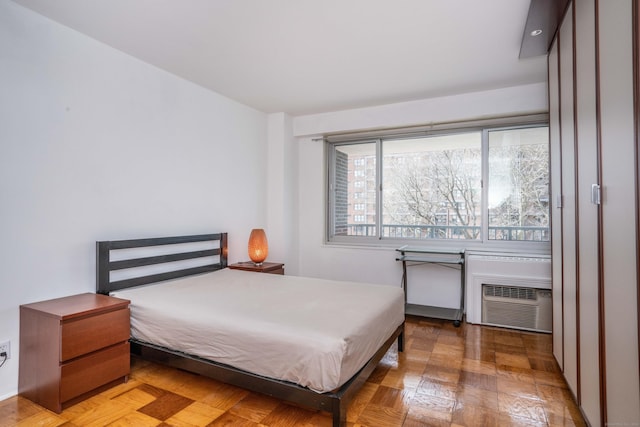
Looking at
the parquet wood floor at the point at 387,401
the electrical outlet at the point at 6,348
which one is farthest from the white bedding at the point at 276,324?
the electrical outlet at the point at 6,348

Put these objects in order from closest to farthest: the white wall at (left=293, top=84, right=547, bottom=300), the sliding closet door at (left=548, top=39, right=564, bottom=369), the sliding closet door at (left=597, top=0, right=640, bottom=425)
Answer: the sliding closet door at (left=597, top=0, right=640, bottom=425)
the sliding closet door at (left=548, top=39, right=564, bottom=369)
the white wall at (left=293, top=84, right=547, bottom=300)

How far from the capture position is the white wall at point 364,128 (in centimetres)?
358

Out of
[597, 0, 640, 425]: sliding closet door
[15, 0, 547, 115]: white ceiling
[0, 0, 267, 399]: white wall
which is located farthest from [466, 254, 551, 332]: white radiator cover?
[0, 0, 267, 399]: white wall

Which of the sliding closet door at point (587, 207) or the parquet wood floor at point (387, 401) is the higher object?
the sliding closet door at point (587, 207)

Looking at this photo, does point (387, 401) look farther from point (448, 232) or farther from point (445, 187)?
point (445, 187)

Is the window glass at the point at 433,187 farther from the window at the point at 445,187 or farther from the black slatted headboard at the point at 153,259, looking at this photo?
the black slatted headboard at the point at 153,259

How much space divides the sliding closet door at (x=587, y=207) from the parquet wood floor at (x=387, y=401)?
34cm

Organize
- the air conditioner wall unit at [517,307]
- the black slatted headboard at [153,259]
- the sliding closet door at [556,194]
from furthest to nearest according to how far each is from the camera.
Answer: the air conditioner wall unit at [517,307], the black slatted headboard at [153,259], the sliding closet door at [556,194]

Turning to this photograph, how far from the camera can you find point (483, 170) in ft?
12.7

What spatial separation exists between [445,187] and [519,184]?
0.76m

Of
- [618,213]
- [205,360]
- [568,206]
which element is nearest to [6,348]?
[205,360]

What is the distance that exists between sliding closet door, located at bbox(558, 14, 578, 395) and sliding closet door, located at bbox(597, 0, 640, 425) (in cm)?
54

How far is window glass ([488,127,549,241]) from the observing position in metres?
3.64

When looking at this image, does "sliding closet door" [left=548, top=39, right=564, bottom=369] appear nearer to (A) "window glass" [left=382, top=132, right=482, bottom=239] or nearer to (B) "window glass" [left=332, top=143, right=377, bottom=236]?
(A) "window glass" [left=382, top=132, right=482, bottom=239]
